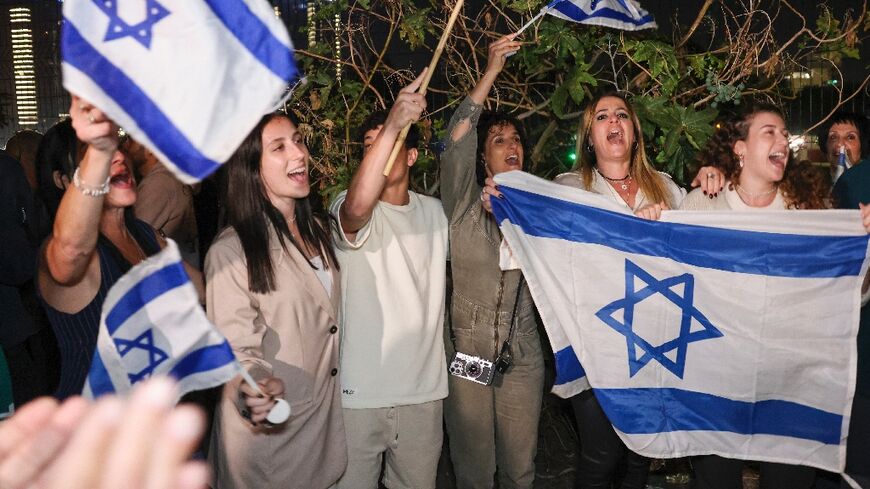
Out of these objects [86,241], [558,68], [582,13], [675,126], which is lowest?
[86,241]

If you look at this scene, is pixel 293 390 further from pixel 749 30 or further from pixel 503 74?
pixel 749 30

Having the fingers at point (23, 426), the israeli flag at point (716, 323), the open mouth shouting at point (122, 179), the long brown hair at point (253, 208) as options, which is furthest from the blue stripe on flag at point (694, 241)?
the fingers at point (23, 426)

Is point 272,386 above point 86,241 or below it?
below

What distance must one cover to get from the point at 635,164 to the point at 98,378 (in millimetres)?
2957

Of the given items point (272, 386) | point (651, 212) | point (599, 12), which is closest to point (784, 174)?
point (651, 212)

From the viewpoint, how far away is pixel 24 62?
362 inches

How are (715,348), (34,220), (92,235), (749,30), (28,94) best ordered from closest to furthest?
(92,235)
(715,348)
(34,220)
(749,30)
(28,94)

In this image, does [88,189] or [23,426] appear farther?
[88,189]

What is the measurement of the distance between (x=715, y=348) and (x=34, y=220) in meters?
3.48

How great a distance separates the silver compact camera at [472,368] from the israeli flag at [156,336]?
6.20 ft

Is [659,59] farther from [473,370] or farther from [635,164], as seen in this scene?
[473,370]

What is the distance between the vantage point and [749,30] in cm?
542

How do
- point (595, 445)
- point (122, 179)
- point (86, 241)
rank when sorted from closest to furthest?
point (86, 241), point (122, 179), point (595, 445)

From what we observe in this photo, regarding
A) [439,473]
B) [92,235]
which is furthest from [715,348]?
[92,235]
